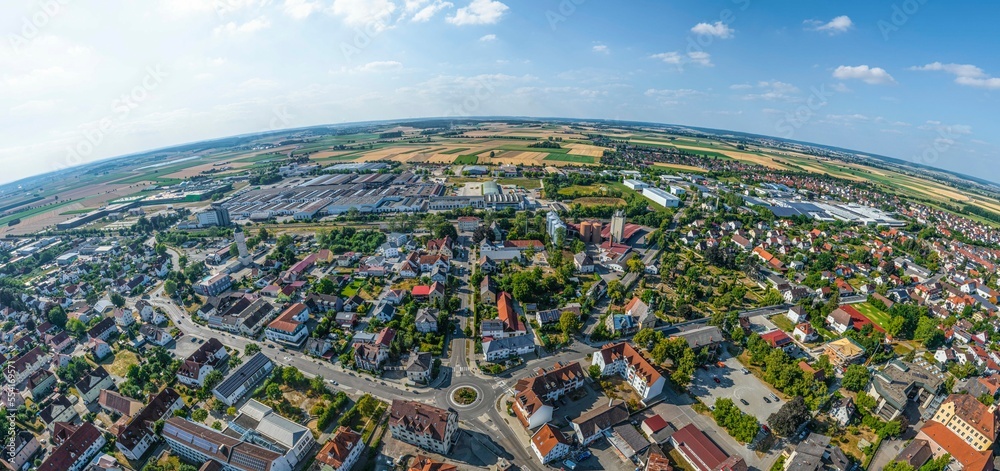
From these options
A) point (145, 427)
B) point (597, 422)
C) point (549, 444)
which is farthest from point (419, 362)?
point (145, 427)

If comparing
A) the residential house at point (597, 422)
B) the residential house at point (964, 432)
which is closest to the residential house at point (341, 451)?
the residential house at point (597, 422)

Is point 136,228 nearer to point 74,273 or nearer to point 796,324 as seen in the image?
point 74,273

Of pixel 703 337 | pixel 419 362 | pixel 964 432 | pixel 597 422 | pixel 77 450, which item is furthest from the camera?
pixel 703 337

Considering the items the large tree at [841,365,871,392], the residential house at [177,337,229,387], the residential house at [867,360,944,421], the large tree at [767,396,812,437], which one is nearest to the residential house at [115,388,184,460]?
the residential house at [177,337,229,387]

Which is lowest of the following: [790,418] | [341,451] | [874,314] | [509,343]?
[341,451]

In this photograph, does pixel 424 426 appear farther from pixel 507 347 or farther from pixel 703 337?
pixel 703 337

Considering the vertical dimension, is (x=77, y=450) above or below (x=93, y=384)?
below

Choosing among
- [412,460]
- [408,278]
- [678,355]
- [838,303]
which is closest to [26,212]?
[408,278]

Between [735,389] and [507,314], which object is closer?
[735,389]
